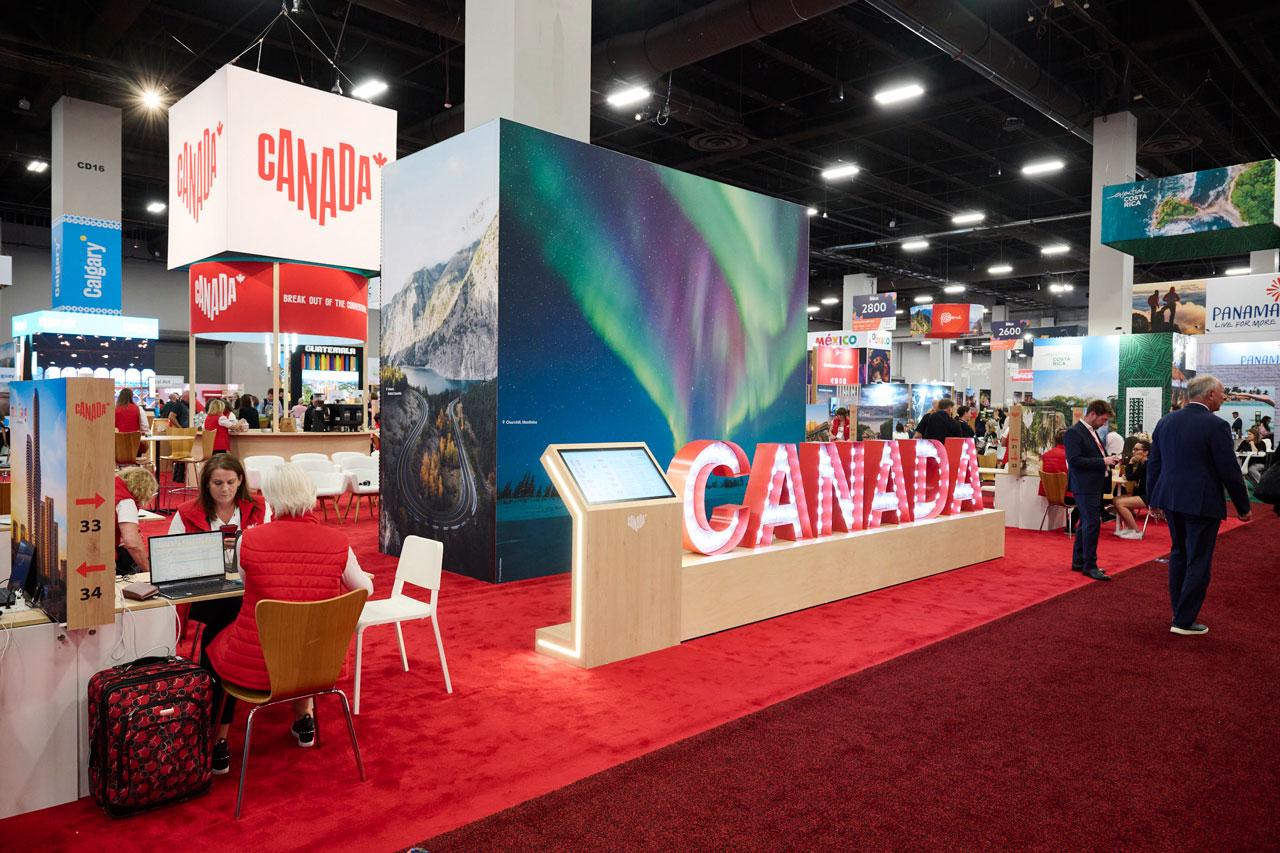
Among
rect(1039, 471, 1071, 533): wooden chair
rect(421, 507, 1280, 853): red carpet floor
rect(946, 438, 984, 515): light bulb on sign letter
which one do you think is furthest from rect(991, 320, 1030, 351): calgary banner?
rect(421, 507, 1280, 853): red carpet floor

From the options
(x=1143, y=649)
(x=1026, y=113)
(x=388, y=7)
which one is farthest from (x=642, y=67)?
(x=1143, y=649)

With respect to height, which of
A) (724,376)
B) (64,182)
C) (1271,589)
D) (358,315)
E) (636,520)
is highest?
(64,182)

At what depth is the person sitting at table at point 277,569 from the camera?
9.93ft

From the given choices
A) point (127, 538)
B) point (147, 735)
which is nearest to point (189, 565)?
point (127, 538)

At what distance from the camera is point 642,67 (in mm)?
10445

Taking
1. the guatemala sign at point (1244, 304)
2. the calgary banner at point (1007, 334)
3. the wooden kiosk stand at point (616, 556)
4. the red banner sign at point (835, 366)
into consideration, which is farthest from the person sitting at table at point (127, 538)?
the calgary banner at point (1007, 334)

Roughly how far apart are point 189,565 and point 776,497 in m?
3.63

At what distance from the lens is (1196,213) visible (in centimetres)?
1034

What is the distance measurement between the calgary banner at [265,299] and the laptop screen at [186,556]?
759 cm

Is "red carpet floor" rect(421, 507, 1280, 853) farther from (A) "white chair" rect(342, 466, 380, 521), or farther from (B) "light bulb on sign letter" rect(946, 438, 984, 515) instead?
(A) "white chair" rect(342, 466, 380, 521)

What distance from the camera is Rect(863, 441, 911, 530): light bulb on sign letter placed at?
21.4 feet

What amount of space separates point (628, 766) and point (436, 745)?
0.83m

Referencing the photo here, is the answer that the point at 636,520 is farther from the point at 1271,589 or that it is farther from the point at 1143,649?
the point at 1271,589

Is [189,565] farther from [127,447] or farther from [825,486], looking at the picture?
[127,447]
